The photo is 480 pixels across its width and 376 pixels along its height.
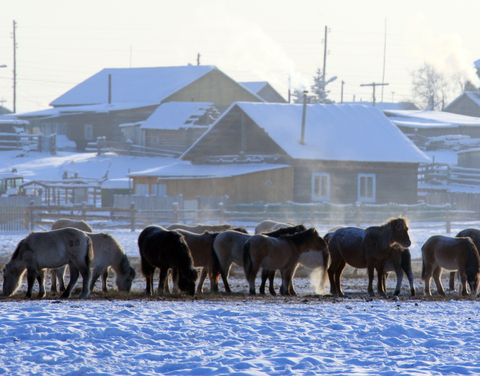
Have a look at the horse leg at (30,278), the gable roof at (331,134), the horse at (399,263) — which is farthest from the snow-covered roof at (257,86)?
the horse leg at (30,278)

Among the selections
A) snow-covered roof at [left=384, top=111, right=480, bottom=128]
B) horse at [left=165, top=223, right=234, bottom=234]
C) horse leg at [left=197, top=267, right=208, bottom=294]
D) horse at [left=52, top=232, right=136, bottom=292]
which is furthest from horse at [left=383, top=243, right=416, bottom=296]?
snow-covered roof at [left=384, top=111, right=480, bottom=128]

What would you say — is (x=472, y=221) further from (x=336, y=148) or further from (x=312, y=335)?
(x=312, y=335)

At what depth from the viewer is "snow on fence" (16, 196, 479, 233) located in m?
28.7

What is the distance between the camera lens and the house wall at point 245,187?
36.0m

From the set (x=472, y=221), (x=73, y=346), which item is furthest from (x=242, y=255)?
(x=472, y=221)

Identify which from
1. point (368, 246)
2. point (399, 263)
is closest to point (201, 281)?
point (368, 246)

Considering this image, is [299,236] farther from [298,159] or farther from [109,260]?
[298,159]

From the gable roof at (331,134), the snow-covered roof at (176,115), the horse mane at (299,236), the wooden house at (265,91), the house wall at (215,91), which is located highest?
the wooden house at (265,91)

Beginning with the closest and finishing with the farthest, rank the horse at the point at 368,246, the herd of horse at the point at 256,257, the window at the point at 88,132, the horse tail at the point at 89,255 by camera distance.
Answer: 1. the horse tail at the point at 89,255
2. the herd of horse at the point at 256,257
3. the horse at the point at 368,246
4. the window at the point at 88,132

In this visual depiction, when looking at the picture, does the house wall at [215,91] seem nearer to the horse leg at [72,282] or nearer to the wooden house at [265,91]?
the wooden house at [265,91]

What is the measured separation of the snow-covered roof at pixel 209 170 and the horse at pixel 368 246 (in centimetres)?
2282

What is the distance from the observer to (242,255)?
12.4m

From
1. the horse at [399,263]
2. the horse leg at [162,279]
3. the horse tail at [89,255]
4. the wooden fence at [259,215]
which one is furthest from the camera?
the wooden fence at [259,215]

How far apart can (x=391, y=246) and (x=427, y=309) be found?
81.9 inches
